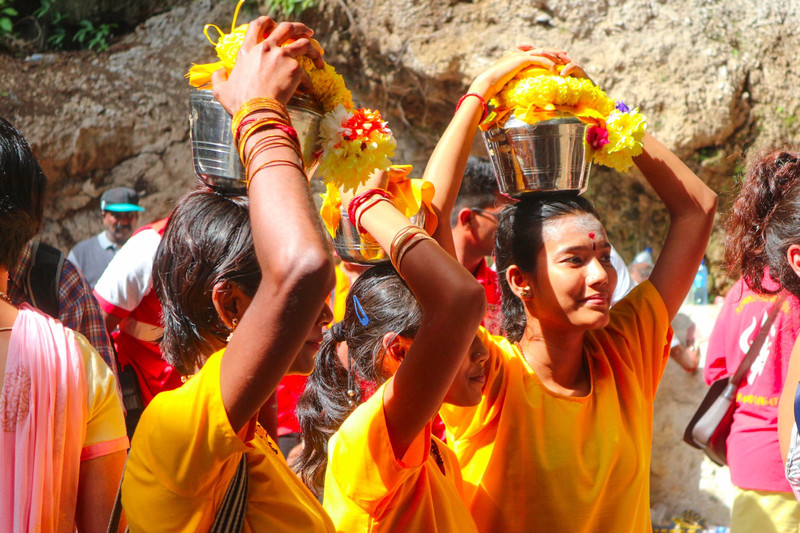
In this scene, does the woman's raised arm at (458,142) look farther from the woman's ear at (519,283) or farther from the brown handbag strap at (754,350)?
the brown handbag strap at (754,350)

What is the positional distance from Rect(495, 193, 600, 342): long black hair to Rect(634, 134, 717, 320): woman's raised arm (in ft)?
0.93

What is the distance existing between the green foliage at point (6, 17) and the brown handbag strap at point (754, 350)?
703 cm

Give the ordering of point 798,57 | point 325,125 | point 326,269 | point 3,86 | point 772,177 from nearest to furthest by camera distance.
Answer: point 326,269
point 325,125
point 772,177
point 798,57
point 3,86

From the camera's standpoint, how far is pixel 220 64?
177 centimetres

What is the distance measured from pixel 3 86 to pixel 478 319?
22.4 feet

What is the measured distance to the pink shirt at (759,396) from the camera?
10.9 ft

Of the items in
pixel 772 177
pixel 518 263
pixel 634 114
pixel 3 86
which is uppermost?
pixel 634 114

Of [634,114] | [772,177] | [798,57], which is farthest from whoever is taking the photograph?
[798,57]

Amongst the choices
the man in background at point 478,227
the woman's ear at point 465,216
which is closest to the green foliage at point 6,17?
the man in background at point 478,227

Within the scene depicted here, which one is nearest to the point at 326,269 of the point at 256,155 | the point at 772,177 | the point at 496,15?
the point at 256,155

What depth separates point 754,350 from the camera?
3.47 metres

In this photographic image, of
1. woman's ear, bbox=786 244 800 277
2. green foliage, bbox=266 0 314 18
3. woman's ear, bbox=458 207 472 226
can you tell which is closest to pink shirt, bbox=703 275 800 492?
woman's ear, bbox=786 244 800 277

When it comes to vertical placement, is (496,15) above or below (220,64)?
below

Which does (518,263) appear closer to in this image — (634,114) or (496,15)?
(634,114)
